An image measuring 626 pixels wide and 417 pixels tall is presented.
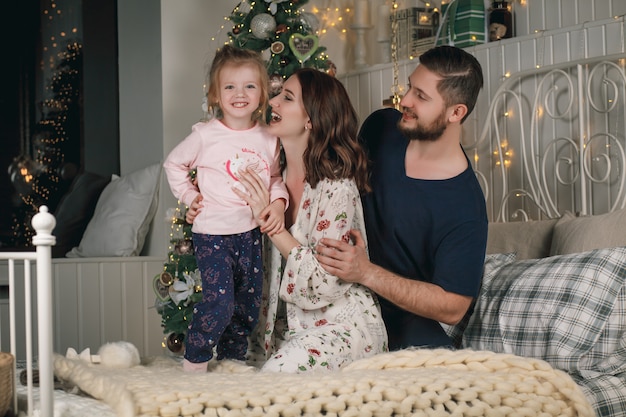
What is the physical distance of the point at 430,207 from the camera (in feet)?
8.27

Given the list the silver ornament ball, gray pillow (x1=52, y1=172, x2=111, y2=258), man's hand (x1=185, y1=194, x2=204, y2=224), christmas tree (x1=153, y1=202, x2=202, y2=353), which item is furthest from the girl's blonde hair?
gray pillow (x1=52, y1=172, x2=111, y2=258)

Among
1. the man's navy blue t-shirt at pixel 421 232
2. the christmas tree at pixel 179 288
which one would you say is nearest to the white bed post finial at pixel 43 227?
the man's navy blue t-shirt at pixel 421 232

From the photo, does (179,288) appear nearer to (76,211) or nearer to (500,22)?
(76,211)

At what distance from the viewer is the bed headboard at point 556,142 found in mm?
3172

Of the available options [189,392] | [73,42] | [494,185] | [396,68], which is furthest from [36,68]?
[189,392]

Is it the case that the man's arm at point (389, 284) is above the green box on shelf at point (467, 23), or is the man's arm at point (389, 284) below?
below

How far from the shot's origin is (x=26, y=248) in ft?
15.8

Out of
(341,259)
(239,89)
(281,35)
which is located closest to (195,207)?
(239,89)

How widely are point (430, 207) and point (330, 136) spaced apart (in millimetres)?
356

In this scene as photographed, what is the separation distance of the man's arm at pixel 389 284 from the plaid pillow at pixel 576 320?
144 millimetres

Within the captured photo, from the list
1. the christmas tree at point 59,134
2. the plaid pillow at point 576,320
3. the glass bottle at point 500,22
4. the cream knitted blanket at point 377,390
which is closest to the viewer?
the cream knitted blanket at point 377,390

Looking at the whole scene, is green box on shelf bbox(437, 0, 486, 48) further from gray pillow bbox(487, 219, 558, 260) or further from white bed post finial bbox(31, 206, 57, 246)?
white bed post finial bbox(31, 206, 57, 246)

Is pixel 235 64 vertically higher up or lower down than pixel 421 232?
higher up

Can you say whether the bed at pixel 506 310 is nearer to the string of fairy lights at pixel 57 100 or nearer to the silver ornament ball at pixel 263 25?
the string of fairy lights at pixel 57 100
